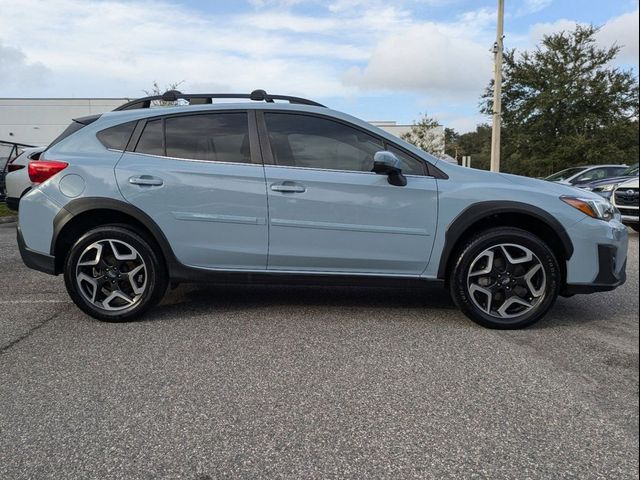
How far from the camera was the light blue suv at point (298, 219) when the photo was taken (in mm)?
3902

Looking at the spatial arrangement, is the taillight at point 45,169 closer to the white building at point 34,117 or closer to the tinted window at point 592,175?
the tinted window at point 592,175

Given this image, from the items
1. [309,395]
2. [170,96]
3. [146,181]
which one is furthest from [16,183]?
[309,395]

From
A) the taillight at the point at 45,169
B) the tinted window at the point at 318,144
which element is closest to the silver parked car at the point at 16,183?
the taillight at the point at 45,169

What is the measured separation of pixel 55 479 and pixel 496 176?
3529 mm

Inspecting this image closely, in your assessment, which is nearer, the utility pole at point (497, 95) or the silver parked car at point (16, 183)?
the silver parked car at point (16, 183)

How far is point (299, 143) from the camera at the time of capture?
4.10 metres

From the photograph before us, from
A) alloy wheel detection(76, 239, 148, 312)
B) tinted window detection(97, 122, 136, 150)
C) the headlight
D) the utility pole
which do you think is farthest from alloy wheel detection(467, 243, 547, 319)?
the utility pole

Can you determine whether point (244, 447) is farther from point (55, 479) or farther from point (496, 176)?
point (496, 176)

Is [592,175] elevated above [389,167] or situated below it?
above

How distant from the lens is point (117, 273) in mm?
4059

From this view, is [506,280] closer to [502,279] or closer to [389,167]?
[502,279]

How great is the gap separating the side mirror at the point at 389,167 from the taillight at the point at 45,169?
97.4 inches

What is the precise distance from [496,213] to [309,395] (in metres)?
2.09

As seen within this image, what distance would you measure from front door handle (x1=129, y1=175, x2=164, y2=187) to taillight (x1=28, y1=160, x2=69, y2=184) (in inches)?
22.5
